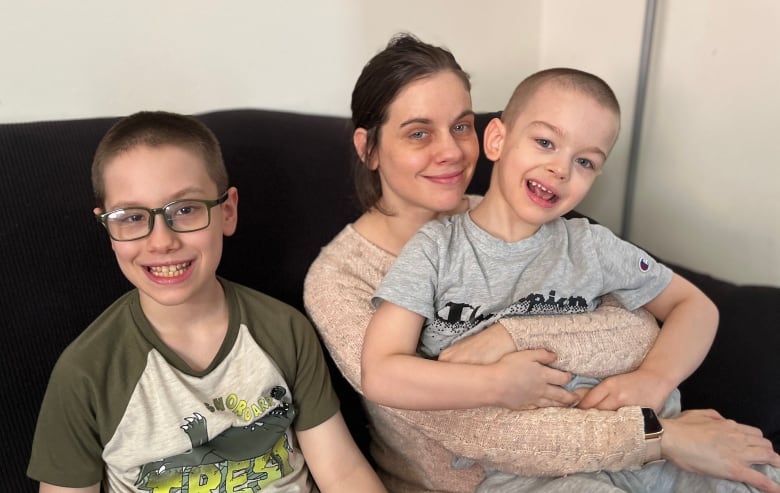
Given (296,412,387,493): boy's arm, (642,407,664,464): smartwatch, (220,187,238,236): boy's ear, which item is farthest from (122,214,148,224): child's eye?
(642,407,664,464): smartwatch

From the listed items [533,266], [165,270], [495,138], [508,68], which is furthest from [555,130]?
[508,68]

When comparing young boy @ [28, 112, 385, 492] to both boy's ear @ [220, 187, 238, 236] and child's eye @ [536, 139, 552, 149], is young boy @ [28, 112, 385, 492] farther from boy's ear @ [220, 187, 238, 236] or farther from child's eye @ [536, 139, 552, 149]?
child's eye @ [536, 139, 552, 149]

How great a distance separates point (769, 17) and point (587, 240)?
903mm

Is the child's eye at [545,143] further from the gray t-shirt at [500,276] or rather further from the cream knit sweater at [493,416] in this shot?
the cream knit sweater at [493,416]

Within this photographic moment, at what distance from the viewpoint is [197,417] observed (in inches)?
43.1

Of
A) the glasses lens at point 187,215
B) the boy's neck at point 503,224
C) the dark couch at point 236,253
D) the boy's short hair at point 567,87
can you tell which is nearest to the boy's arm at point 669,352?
the dark couch at point 236,253

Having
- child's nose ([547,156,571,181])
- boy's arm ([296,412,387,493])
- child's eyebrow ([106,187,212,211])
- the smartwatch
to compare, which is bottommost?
boy's arm ([296,412,387,493])

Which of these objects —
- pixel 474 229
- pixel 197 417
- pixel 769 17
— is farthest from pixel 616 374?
pixel 769 17

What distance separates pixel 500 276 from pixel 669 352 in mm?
348

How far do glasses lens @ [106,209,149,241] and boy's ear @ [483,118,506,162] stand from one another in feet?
2.07

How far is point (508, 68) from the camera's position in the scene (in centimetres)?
217

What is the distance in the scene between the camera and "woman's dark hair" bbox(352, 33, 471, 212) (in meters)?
1.34

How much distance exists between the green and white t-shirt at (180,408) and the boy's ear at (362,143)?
41cm

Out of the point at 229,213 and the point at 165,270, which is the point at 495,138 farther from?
the point at 165,270
